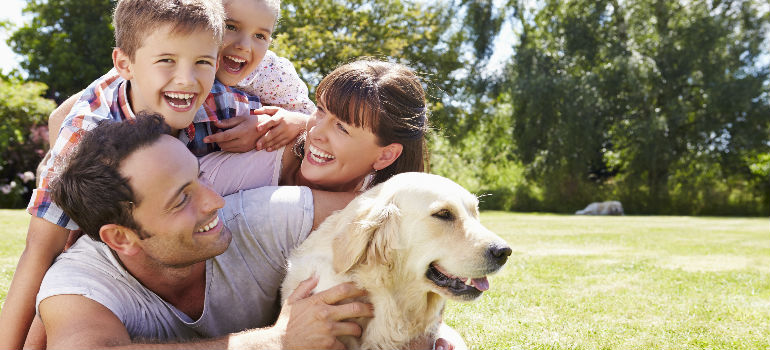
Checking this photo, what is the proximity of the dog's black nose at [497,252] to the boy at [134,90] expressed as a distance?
1.85 meters

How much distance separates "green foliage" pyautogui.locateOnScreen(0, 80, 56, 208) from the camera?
2056 centimetres

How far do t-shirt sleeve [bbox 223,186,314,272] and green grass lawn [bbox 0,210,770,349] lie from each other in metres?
1.48

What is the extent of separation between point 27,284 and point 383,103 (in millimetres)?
2104

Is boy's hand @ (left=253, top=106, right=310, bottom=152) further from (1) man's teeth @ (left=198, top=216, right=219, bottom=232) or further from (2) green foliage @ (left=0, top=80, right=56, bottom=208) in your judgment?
(2) green foliage @ (left=0, top=80, right=56, bottom=208)

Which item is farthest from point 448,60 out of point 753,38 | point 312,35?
point 753,38

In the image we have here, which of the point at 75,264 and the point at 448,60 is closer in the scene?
the point at 75,264

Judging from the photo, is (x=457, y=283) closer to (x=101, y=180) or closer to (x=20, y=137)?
(x=101, y=180)

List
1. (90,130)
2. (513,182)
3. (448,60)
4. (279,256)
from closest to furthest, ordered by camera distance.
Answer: (90,130)
(279,256)
(448,60)
(513,182)

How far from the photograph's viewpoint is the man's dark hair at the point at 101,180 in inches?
112

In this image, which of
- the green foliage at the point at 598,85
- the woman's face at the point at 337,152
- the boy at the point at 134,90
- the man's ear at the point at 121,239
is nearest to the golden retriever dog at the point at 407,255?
the woman's face at the point at 337,152

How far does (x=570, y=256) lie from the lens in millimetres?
9773

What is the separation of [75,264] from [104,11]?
30.2m

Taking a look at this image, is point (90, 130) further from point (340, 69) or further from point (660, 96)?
point (660, 96)

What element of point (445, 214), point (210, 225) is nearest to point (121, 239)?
point (210, 225)
